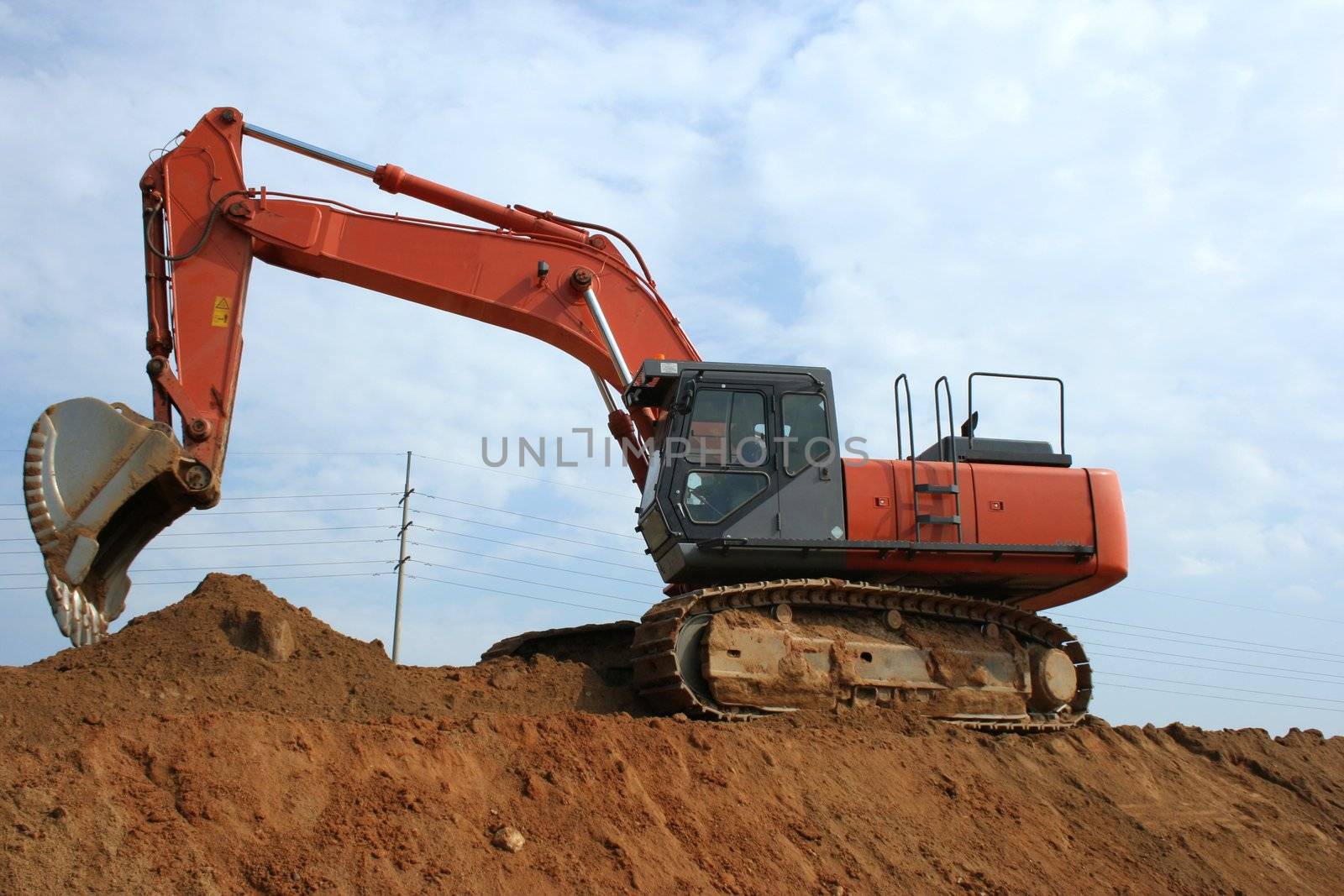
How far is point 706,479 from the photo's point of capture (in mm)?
9562

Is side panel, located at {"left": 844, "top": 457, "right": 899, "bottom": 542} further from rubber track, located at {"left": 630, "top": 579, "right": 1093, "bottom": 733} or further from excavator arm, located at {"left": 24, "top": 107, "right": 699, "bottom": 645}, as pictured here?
excavator arm, located at {"left": 24, "top": 107, "right": 699, "bottom": 645}

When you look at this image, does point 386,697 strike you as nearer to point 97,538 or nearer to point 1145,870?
point 97,538

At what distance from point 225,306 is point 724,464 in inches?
162

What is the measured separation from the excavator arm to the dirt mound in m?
0.86

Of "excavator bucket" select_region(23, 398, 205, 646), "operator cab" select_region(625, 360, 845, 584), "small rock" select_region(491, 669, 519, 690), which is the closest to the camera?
"excavator bucket" select_region(23, 398, 205, 646)

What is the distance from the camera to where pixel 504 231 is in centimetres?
1034

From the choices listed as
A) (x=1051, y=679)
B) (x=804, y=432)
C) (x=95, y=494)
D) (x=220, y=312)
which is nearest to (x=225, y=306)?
(x=220, y=312)

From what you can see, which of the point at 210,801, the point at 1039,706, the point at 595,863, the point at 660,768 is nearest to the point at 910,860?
the point at 660,768

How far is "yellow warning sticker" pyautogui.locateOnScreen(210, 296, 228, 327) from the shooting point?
9344 mm

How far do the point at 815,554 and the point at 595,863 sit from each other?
382cm

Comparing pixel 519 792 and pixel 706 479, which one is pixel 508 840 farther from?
pixel 706 479

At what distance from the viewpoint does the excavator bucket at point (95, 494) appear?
317 inches

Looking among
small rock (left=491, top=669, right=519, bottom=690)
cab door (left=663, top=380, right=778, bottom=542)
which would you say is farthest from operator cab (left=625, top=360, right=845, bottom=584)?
small rock (left=491, top=669, right=519, bottom=690)

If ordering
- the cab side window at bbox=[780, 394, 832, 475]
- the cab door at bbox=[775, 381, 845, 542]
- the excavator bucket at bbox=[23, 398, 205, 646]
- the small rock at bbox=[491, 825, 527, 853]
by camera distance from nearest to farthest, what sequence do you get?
the small rock at bbox=[491, 825, 527, 853], the excavator bucket at bbox=[23, 398, 205, 646], the cab door at bbox=[775, 381, 845, 542], the cab side window at bbox=[780, 394, 832, 475]
